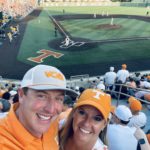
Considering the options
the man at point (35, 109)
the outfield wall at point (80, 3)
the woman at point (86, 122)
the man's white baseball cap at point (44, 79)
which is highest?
the man's white baseball cap at point (44, 79)

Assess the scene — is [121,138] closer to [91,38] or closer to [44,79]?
[44,79]

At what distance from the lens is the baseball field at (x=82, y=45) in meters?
18.7

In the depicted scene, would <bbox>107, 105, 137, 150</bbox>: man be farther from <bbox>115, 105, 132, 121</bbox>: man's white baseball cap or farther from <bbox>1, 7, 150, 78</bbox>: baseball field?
<bbox>1, 7, 150, 78</bbox>: baseball field

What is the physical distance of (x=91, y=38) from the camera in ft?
85.8

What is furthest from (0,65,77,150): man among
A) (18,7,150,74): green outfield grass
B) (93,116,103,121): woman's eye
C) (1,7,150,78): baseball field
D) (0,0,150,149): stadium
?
(18,7,150,74): green outfield grass

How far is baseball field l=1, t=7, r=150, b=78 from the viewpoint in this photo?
18672 millimetres

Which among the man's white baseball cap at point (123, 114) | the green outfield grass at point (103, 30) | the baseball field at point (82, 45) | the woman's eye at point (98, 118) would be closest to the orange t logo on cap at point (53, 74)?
the woman's eye at point (98, 118)

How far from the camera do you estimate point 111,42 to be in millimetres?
24938

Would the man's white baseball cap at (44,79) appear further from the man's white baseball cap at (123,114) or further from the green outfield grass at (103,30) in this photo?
the green outfield grass at (103,30)

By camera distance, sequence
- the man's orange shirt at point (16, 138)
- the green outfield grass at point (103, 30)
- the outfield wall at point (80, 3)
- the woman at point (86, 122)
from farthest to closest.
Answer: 1. the outfield wall at point (80, 3)
2. the green outfield grass at point (103, 30)
3. the woman at point (86, 122)
4. the man's orange shirt at point (16, 138)

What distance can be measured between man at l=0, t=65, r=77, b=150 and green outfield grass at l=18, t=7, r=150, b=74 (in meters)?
16.2

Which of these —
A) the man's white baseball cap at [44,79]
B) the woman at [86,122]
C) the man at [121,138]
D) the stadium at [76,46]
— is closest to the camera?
the man's white baseball cap at [44,79]

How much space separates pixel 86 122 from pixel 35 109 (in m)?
0.69

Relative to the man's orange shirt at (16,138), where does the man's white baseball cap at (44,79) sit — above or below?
above
